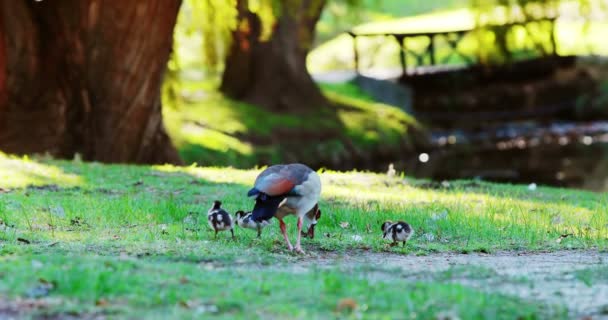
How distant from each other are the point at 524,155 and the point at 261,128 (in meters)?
10.2

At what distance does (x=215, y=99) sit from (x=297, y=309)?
97.8ft

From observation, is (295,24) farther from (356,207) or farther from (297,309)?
(297,309)

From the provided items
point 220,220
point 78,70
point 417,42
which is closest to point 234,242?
point 220,220

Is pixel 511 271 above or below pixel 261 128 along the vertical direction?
below

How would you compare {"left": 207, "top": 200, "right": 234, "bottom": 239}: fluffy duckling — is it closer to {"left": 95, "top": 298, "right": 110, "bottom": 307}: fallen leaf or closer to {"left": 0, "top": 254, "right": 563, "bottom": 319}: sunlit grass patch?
{"left": 0, "top": 254, "right": 563, "bottom": 319}: sunlit grass patch

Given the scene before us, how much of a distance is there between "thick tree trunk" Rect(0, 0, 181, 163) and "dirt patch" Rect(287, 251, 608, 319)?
11886 mm

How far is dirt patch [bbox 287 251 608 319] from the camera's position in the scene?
866 cm

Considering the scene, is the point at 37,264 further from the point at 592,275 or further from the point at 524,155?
the point at 524,155

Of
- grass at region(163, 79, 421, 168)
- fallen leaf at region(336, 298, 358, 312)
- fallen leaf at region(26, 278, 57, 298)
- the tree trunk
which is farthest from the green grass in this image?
the tree trunk

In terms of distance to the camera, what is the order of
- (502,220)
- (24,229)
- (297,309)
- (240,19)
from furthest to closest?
(240,19) < (502,220) < (24,229) < (297,309)

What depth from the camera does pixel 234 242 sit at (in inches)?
458

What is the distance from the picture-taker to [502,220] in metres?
14.1

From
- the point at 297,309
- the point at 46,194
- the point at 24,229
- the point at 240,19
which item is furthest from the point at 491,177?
the point at 297,309

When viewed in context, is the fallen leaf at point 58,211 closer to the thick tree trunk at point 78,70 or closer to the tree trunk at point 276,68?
the thick tree trunk at point 78,70
